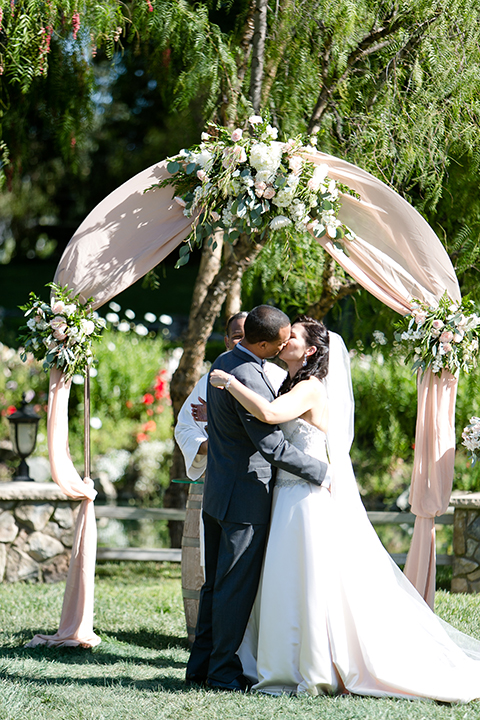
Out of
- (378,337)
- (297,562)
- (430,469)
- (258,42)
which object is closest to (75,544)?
(297,562)

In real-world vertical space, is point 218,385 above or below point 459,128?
below

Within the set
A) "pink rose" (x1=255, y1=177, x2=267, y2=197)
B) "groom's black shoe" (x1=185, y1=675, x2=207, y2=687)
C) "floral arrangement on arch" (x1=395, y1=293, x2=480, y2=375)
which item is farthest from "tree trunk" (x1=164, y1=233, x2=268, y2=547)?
"groom's black shoe" (x1=185, y1=675, x2=207, y2=687)

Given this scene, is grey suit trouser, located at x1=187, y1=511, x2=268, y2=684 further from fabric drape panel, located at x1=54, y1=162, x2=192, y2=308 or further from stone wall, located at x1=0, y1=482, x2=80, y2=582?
stone wall, located at x1=0, y1=482, x2=80, y2=582

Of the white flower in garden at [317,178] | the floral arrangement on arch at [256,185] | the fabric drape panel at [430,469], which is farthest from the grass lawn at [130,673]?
the white flower in garden at [317,178]

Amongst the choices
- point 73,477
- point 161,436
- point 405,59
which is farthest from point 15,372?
point 405,59

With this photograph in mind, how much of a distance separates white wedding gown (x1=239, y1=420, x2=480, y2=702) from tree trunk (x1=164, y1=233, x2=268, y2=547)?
9.20 ft

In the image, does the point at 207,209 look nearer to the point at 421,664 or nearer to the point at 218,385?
the point at 218,385

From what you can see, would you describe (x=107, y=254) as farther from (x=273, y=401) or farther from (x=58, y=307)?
(x=273, y=401)

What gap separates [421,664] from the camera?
3.38m

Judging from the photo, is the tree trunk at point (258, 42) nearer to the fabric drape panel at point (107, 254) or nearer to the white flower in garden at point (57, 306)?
the fabric drape panel at point (107, 254)

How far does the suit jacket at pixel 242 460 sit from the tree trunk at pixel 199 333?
266 cm

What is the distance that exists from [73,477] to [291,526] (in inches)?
67.4

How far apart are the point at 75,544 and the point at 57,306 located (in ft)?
4.93

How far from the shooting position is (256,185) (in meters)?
4.21
